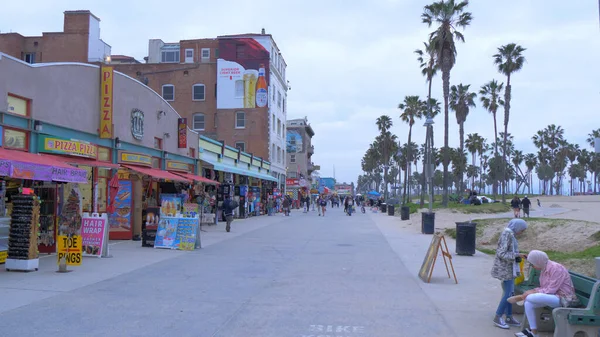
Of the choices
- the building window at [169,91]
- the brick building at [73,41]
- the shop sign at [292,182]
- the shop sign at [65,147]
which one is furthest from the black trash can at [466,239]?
the shop sign at [292,182]

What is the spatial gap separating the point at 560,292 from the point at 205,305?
16.6 feet

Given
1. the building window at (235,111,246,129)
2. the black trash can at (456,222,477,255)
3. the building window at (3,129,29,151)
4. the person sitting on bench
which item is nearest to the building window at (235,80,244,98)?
the building window at (235,111,246,129)

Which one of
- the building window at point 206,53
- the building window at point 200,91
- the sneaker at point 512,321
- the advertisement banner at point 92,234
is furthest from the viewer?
the building window at point 206,53

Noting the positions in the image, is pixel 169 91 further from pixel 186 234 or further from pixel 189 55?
pixel 186 234

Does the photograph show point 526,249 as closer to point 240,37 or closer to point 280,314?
point 280,314

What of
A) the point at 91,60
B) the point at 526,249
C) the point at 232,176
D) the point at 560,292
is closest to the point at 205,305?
the point at 560,292

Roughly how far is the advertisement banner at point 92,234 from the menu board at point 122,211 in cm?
483

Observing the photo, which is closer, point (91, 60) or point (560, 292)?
point (560, 292)

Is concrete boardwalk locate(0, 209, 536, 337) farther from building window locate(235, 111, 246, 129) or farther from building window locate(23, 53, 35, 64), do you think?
building window locate(235, 111, 246, 129)

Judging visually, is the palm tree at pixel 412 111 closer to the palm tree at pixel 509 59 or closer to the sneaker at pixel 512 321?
the palm tree at pixel 509 59

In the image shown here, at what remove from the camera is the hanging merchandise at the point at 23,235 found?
11062mm

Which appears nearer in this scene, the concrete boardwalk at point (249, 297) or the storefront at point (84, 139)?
the concrete boardwalk at point (249, 297)

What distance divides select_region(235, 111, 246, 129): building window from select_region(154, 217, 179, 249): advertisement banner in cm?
3202

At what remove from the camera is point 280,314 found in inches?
300
